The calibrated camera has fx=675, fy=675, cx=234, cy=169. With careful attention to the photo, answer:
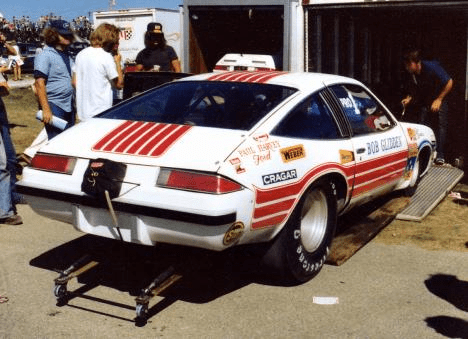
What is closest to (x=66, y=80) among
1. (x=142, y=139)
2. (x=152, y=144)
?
(x=142, y=139)

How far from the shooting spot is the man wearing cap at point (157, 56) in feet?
29.7

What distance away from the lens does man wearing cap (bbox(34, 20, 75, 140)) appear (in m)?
6.54

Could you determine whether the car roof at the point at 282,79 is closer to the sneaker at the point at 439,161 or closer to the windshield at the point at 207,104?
the windshield at the point at 207,104

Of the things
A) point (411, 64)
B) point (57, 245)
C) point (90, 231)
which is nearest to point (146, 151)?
point (90, 231)

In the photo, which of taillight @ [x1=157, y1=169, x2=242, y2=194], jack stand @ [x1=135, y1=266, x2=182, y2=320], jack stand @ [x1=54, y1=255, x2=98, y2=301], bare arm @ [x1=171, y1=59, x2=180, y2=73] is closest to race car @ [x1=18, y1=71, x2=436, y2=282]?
taillight @ [x1=157, y1=169, x2=242, y2=194]

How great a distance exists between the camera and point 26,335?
3.79 meters

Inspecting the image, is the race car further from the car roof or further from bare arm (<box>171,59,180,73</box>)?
bare arm (<box>171,59,180,73</box>)

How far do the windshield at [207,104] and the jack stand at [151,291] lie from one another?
1027 mm

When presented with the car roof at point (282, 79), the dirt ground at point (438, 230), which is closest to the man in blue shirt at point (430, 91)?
the dirt ground at point (438, 230)

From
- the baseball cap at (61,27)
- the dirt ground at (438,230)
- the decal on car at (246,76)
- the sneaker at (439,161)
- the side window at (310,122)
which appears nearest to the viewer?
the side window at (310,122)

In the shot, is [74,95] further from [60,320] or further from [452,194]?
[452,194]

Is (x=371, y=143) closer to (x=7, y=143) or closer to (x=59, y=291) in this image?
(x=59, y=291)

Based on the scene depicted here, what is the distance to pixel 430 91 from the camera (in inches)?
335

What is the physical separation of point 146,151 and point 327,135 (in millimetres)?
1410
